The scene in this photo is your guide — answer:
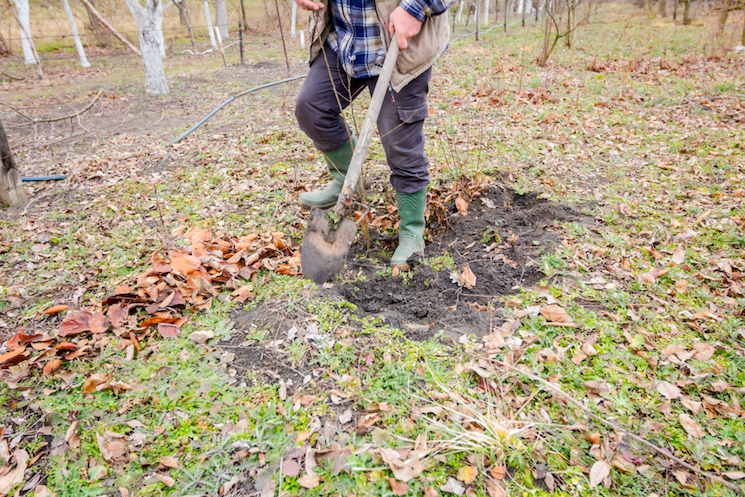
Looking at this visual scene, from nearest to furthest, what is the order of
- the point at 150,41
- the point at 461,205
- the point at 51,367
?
the point at 51,367
the point at 461,205
the point at 150,41

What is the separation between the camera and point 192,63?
14.2 meters

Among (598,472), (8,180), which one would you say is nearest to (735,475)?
(598,472)

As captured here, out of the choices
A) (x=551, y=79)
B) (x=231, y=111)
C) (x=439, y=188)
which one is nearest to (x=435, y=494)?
(x=439, y=188)

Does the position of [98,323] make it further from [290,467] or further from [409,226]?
[409,226]

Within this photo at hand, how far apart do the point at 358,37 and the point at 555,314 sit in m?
1.85

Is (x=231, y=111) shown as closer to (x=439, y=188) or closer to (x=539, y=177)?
(x=439, y=188)

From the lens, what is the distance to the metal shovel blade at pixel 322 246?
2346 millimetres

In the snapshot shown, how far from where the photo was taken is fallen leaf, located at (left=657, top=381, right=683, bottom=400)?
1.67 metres

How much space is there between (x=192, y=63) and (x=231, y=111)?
9690mm

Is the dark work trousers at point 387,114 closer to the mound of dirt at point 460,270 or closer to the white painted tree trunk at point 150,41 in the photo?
the mound of dirt at point 460,270

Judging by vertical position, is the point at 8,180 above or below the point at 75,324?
above

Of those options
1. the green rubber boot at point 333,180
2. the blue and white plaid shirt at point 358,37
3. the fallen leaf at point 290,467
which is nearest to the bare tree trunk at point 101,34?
the green rubber boot at point 333,180

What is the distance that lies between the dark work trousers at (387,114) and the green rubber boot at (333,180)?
15 cm

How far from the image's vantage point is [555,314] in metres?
2.07
